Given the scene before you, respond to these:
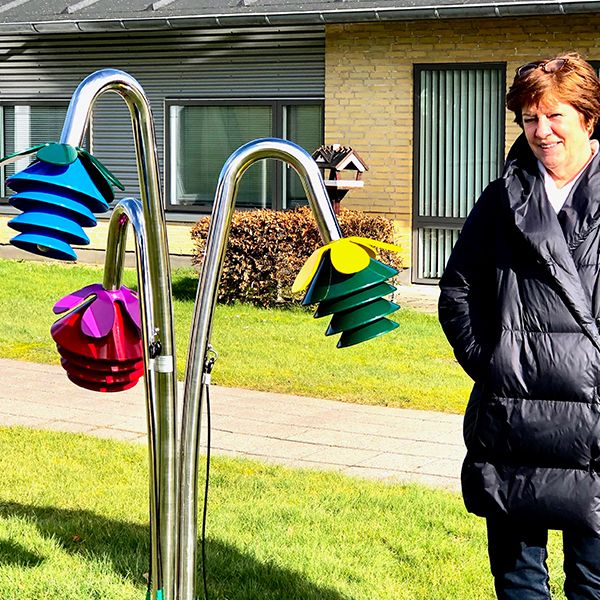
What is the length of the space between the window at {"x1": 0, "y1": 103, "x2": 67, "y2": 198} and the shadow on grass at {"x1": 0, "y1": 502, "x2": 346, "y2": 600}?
42.4 feet

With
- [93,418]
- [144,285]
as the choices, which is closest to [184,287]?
[93,418]

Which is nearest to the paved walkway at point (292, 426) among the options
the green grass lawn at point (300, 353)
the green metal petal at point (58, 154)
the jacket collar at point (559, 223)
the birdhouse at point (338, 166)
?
the green grass lawn at point (300, 353)

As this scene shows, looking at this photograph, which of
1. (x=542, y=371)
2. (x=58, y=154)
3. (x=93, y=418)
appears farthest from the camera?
(x=93, y=418)

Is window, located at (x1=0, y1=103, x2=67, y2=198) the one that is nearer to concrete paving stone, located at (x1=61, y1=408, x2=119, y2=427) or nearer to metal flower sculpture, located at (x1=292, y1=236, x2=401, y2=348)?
concrete paving stone, located at (x1=61, y1=408, x2=119, y2=427)

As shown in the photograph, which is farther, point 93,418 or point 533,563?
point 93,418

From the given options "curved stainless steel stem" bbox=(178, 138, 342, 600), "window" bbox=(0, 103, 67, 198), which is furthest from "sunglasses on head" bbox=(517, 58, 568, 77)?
"window" bbox=(0, 103, 67, 198)

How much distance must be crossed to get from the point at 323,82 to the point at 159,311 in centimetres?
1291

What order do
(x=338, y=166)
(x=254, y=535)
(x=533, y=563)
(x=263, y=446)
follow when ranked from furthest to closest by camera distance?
1. (x=338, y=166)
2. (x=263, y=446)
3. (x=254, y=535)
4. (x=533, y=563)

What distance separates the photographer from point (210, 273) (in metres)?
3.25

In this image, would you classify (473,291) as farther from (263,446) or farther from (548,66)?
(263,446)

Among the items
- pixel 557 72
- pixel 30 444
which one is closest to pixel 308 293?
pixel 557 72

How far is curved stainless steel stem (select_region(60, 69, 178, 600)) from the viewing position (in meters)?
3.04

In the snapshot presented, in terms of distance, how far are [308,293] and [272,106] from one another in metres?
13.6

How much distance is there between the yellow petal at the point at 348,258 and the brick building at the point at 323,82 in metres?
11.2
